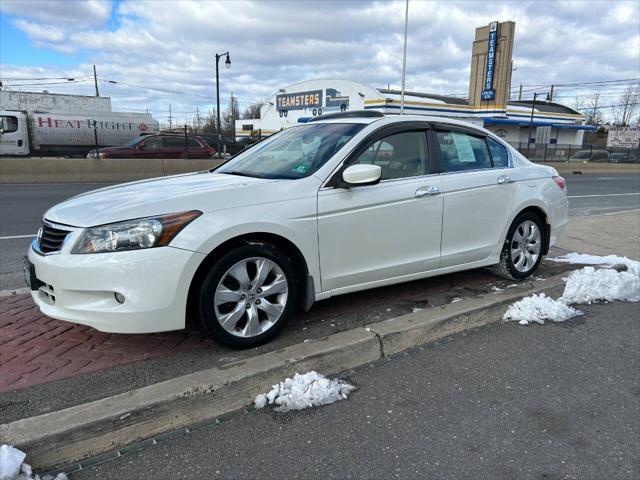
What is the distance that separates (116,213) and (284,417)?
1.59m

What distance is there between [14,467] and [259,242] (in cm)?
178

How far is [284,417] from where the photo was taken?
9.30 feet

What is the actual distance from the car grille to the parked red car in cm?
1755

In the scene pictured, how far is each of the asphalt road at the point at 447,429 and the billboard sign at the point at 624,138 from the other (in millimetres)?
51032

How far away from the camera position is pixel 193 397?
2783 mm

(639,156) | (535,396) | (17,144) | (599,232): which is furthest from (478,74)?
(535,396)

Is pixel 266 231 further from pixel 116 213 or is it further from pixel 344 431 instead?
pixel 344 431

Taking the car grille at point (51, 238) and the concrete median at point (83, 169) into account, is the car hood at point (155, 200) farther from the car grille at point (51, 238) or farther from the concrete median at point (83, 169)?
the concrete median at point (83, 169)

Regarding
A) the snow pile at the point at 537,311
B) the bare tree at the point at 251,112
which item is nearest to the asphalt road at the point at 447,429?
the snow pile at the point at 537,311

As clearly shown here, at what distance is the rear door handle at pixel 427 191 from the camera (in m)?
4.07

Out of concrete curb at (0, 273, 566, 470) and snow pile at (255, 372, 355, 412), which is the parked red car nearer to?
concrete curb at (0, 273, 566, 470)

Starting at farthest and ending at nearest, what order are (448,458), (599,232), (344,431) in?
(599,232) < (344,431) < (448,458)

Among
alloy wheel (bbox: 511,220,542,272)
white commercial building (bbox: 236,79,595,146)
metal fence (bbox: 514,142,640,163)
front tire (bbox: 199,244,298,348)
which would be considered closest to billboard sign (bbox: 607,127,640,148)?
white commercial building (bbox: 236,79,595,146)

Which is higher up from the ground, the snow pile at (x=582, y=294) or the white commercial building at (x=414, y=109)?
the white commercial building at (x=414, y=109)
